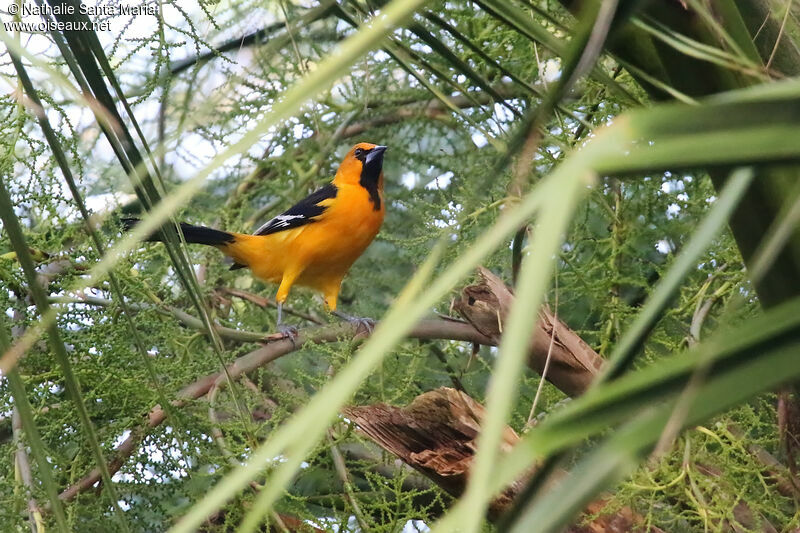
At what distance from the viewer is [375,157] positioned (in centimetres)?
344

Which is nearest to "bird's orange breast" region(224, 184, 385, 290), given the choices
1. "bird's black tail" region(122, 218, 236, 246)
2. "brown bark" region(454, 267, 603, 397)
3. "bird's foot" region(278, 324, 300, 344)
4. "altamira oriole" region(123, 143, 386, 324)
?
"altamira oriole" region(123, 143, 386, 324)

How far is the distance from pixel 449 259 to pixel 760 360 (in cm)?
159

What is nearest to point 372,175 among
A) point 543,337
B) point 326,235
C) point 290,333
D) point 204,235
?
point 326,235

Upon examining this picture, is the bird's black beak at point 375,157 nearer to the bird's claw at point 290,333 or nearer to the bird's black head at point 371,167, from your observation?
the bird's black head at point 371,167

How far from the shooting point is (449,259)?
79.6 inches

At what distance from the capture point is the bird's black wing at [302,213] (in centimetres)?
325

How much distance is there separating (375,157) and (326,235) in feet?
1.13

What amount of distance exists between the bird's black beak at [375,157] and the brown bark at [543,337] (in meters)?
1.53

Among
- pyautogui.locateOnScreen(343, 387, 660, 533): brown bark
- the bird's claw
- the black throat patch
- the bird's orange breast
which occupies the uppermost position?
the black throat patch

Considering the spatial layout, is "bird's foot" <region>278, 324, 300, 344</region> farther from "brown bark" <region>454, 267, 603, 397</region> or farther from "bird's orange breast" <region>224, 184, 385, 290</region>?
"bird's orange breast" <region>224, 184, 385, 290</region>

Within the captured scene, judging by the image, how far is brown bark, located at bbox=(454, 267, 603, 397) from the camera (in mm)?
1724

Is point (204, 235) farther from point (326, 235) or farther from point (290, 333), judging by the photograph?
point (290, 333)

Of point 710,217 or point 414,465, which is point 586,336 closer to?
point 414,465

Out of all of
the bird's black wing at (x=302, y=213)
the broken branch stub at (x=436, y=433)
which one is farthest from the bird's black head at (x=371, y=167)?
the broken branch stub at (x=436, y=433)
